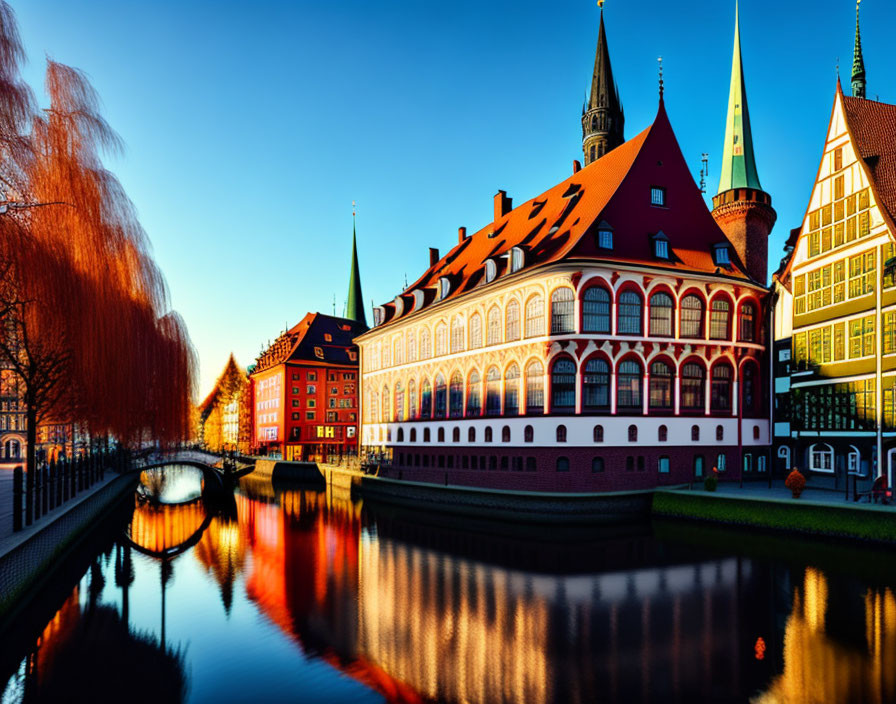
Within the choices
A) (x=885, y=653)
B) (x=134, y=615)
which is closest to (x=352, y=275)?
(x=134, y=615)

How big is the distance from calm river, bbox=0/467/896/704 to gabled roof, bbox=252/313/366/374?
55.4m

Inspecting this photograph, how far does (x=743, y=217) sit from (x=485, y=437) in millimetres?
28731

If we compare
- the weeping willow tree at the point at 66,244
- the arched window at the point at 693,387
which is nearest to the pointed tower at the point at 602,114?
the arched window at the point at 693,387

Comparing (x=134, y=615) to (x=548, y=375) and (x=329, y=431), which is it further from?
(x=329, y=431)

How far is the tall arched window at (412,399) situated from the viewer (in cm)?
5381

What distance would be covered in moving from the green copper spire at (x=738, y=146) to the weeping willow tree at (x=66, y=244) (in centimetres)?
4724

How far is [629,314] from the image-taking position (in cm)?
3881

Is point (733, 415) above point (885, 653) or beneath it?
above

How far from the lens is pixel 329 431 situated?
86.8 m

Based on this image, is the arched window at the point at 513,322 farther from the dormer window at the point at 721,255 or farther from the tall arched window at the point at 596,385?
the dormer window at the point at 721,255

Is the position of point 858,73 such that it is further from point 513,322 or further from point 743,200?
point 513,322

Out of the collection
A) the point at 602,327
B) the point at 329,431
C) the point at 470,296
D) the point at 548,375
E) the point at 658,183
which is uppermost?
the point at 658,183

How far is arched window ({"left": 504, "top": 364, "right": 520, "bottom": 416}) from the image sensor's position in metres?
40.8

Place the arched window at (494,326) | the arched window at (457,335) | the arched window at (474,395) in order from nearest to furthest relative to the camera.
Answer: the arched window at (494,326) < the arched window at (474,395) < the arched window at (457,335)
